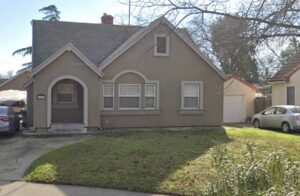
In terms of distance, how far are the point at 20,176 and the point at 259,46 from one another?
7.17m

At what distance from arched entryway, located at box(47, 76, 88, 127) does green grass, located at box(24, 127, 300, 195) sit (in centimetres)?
640

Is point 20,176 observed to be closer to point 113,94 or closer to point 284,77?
point 113,94

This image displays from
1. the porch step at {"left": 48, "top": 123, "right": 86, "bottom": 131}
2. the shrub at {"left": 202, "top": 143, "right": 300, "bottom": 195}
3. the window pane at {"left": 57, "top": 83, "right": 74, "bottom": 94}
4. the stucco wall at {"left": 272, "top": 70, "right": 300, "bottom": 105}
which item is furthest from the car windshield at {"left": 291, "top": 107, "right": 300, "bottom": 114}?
the shrub at {"left": 202, "top": 143, "right": 300, "bottom": 195}

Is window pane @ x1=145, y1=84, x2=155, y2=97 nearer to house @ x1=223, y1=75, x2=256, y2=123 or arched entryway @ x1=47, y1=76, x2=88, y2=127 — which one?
arched entryway @ x1=47, y1=76, x2=88, y2=127

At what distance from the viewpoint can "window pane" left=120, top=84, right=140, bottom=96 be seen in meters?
24.6

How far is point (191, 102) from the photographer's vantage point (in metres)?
25.7

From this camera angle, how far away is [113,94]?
24.3 meters

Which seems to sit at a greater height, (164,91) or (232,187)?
(164,91)

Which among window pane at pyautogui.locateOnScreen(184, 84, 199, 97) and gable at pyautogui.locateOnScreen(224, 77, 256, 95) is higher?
gable at pyautogui.locateOnScreen(224, 77, 256, 95)

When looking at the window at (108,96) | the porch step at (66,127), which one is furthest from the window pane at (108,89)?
the porch step at (66,127)

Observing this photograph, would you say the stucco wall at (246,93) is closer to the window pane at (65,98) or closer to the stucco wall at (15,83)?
the window pane at (65,98)

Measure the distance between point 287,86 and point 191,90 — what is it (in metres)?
9.73

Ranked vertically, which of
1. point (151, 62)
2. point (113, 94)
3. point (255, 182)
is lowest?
point (255, 182)

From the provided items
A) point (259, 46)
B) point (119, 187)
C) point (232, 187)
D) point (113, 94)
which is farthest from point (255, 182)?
point (113, 94)
